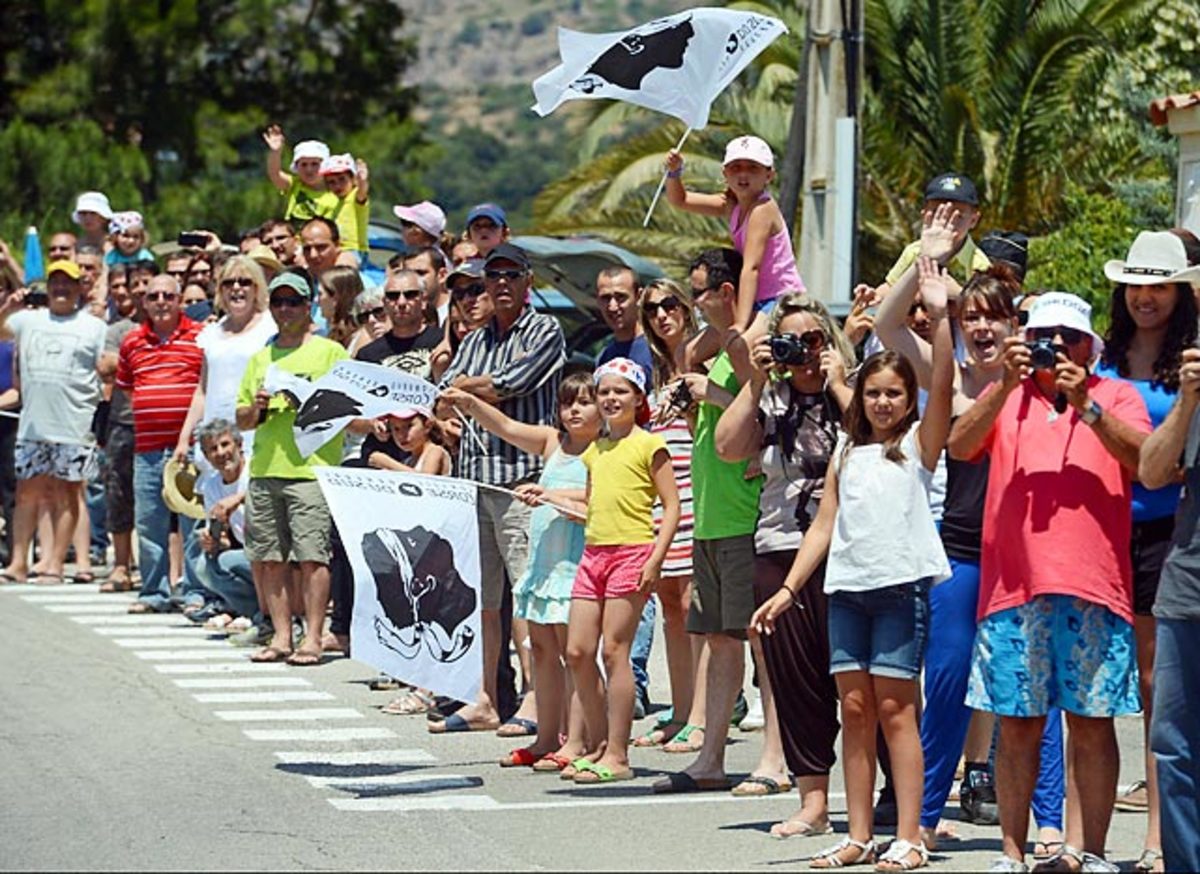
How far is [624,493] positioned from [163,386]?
662 centimetres

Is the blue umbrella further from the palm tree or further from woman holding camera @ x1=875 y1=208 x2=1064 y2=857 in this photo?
woman holding camera @ x1=875 y1=208 x2=1064 y2=857

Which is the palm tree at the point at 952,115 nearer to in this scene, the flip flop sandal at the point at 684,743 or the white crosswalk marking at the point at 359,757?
the flip flop sandal at the point at 684,743

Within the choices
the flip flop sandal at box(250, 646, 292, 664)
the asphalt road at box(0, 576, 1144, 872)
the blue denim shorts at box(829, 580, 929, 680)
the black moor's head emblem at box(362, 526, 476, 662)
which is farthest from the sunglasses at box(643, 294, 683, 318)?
the flip flop sandal at box(250, 646, 292, 664)

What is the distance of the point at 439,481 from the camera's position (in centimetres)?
1073

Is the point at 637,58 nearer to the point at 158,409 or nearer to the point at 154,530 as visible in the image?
the point at 158,409

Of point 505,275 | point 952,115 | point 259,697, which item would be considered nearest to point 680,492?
point 505,275

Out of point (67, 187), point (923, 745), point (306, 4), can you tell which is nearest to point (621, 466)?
point (923, 745)

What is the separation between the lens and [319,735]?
1147 cm

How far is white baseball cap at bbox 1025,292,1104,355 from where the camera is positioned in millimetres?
7730

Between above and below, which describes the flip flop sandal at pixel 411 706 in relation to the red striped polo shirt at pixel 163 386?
below

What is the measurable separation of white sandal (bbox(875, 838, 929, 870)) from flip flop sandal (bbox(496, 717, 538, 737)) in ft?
12.2

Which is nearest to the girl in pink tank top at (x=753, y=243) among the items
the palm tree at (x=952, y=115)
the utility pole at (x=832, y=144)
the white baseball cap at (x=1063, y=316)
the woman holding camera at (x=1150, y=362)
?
the woman holding camera at (x=1150, y=362)

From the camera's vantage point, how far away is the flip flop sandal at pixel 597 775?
1009 centimetres

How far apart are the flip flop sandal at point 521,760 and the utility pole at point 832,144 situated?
30.2 ft
